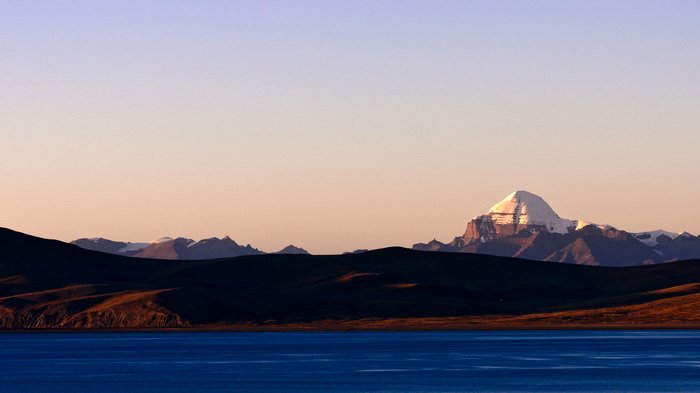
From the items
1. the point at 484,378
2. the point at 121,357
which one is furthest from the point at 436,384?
the point at 121,357

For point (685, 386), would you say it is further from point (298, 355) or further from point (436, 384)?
point (298, 355)

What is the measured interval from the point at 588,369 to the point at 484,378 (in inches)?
566

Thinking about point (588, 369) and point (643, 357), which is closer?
point (588, 369)

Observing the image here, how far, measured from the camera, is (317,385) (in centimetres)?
13550

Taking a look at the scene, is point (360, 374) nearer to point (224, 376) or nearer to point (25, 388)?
point (224, 376)

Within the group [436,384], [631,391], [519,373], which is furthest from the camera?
[519,373]

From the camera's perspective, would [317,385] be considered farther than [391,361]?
No

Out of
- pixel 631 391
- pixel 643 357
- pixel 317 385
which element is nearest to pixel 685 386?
pixel 631 391

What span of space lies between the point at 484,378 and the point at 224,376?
81.7 feet

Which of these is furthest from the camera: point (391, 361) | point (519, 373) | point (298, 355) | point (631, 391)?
point (298, 355)

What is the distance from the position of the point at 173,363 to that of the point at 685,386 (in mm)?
64004

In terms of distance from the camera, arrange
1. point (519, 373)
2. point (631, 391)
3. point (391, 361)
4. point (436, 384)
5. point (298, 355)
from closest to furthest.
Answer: point (631, 391)
point (436, 384)
point (519, 373)
point (391, 361)
point (298, 355)

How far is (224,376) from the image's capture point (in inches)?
5837

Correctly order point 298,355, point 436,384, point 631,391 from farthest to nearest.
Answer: point 298,355 < point 436,384 < point 631,391
